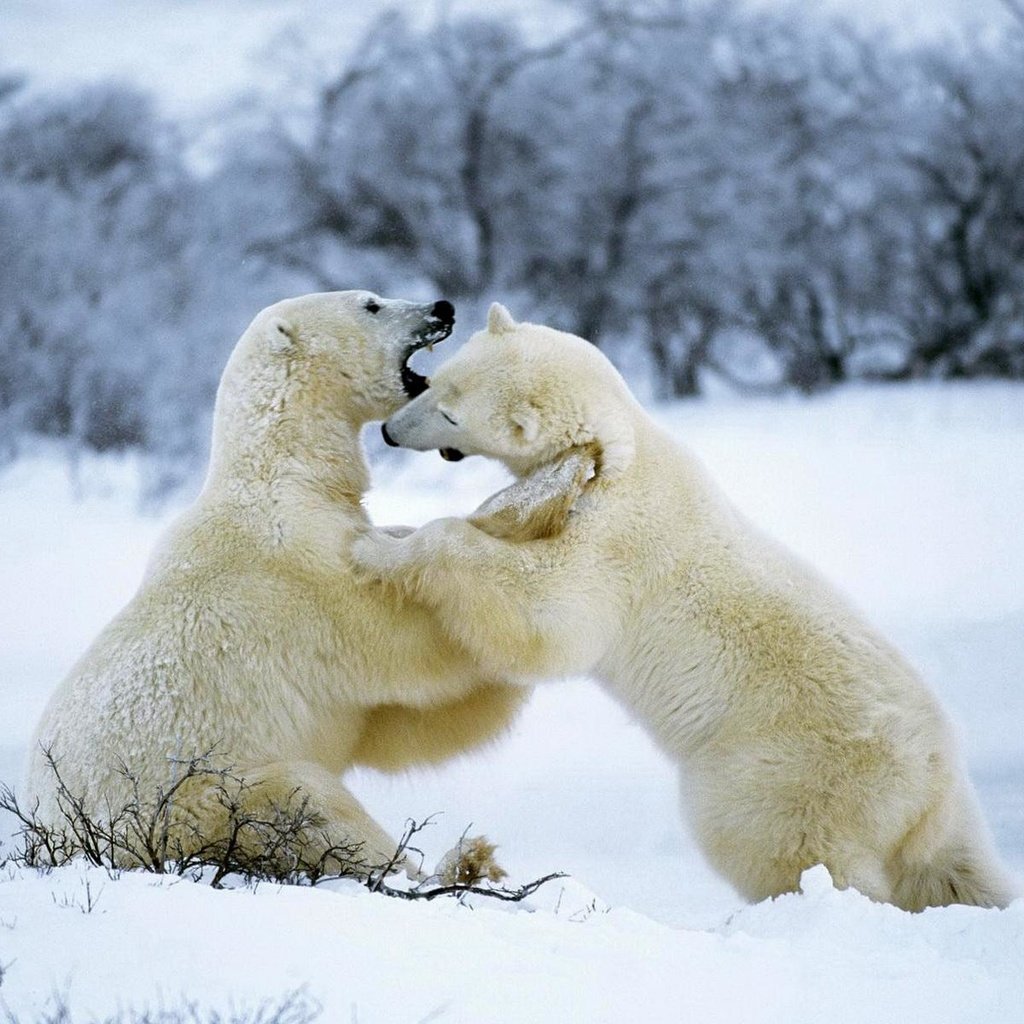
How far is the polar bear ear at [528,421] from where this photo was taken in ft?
12.5

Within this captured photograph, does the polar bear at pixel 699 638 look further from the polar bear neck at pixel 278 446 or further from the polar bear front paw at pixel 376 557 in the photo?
the polar bear neck at pixel 278 446

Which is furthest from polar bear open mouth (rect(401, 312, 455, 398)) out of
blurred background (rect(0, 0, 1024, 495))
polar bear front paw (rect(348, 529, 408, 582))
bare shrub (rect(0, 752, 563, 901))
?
blurred background (rect(0, 0, 1024, 495))

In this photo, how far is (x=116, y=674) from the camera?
3539 mm

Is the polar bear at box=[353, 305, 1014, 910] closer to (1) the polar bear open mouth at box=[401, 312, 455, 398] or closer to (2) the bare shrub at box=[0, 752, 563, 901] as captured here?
(1) the polar bear open mouth at box=[401, 312, 455, 398]

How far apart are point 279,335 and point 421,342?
38 cm

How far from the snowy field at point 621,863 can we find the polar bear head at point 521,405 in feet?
2.47

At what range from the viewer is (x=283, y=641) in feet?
11.9

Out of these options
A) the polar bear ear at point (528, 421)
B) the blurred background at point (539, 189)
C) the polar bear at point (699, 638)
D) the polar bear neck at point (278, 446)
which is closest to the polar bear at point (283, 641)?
the polar bear neck at point (278, 446)

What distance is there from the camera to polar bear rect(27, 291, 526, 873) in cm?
347

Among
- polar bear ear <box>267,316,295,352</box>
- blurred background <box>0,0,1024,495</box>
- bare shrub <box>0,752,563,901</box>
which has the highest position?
polar bear ear <box>267,316,295,352</box>

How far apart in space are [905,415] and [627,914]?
30.3ft

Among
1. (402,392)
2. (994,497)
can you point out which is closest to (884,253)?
(994,497)

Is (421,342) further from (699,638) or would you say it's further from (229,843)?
(229,843)

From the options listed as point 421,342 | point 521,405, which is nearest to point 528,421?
point 521,405
